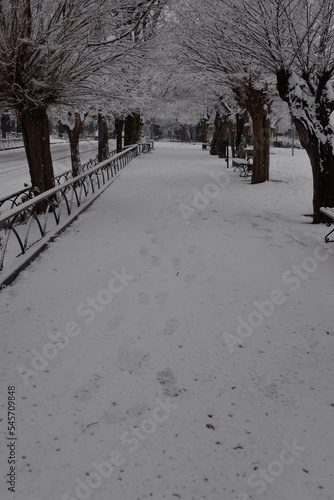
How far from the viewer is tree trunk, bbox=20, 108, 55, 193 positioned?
9.05 metres

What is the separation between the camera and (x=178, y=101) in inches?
1372

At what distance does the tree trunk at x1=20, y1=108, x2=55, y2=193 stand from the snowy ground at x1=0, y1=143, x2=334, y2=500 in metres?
3.14

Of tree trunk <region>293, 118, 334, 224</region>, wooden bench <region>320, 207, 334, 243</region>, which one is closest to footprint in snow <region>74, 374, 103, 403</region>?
wooden bench <region>320, 207, 334, 243</region>

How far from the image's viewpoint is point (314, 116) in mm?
7648

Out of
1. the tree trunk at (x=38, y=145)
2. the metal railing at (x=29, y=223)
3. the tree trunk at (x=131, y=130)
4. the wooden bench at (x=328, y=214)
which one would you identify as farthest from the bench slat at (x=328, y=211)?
the tree trunk at (x=131, y=130)

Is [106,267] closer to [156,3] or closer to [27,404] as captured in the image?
[27,404]

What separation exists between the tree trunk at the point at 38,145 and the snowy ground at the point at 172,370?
3.14 metres

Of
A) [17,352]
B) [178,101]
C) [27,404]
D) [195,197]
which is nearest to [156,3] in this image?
[195,197]

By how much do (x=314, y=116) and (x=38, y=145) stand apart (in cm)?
617

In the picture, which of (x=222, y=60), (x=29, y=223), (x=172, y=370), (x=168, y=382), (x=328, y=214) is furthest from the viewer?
(x=222, y=60)

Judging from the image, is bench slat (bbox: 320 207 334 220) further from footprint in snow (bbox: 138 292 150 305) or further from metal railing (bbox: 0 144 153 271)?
metal railing (bbox: 0 144 153 271)

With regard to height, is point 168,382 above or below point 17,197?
below

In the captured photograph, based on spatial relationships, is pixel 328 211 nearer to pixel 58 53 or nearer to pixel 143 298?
pixel 143 298

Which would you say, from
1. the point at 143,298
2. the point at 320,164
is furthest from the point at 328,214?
the point at 143,298
